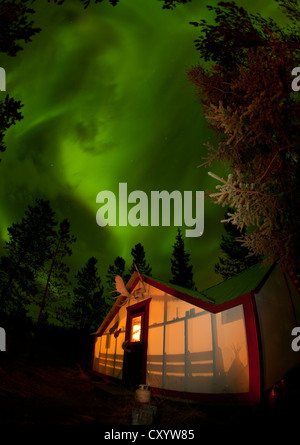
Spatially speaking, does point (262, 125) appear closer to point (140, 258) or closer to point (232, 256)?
point (232, 256)

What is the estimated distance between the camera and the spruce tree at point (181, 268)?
38850 millimetres

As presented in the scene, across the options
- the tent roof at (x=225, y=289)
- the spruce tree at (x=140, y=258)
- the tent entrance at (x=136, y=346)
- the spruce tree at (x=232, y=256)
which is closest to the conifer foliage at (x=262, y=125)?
the tent roof at (x=225, y=289)

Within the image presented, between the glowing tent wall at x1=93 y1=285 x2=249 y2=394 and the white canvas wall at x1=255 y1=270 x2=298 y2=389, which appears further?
the glowing tent wall at x1=93 y1=285 x2=249 y2=394

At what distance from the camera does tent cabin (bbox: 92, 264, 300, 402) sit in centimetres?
691

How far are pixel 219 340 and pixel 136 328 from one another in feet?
17.9

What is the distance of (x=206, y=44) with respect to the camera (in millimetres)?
6707

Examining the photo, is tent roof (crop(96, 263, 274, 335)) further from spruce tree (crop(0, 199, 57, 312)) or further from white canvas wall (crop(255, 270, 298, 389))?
spruce tree (crop(0, 199, 57, 312))

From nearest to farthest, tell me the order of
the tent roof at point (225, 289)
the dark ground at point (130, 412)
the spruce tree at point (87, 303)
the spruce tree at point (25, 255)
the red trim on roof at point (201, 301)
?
the dark ground at point (130, 412)
the red trim on roof at point (201, 301)
the tent roof at point (225, 289)
the spruce tree at point (25, 255)
the spruce tree at point (87, 303)

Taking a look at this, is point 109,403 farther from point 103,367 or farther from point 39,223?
point 39,223

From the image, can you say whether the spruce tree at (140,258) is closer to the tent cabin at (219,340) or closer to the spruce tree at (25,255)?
the spruce tree at (25,255)

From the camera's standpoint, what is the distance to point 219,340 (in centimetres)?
775

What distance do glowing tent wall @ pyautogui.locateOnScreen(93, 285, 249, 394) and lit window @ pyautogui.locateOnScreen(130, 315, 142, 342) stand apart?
1.00m

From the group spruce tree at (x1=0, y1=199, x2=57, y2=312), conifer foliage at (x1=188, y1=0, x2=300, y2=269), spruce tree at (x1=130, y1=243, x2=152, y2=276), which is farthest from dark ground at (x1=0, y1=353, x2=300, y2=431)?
spruce tree at (x1=130, y1=243, x2=152, y2=276)
